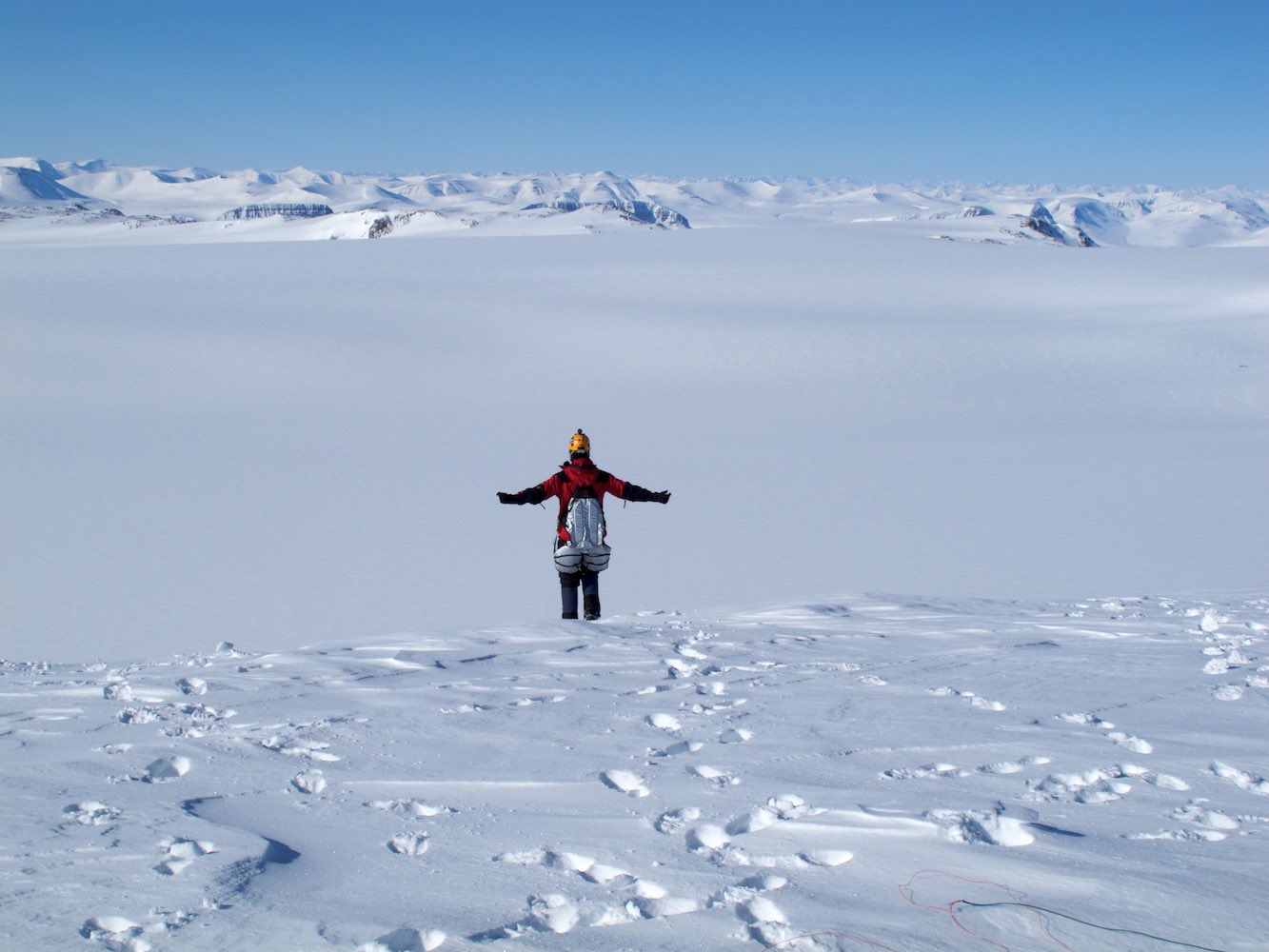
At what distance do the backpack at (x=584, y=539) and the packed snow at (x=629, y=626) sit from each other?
420mm

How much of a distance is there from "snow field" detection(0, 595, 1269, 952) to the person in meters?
0.86

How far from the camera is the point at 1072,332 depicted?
21.2 meters

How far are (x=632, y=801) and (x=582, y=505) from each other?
2716mm

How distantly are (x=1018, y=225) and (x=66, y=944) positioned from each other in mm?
94626

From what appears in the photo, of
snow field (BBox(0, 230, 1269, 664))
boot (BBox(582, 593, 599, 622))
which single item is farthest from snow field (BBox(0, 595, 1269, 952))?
snow field (BBox(0, 230, 1269, 664))

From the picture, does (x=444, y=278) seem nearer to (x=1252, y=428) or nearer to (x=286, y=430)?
(x=286, y=430)

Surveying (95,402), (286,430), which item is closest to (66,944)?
(286,430)

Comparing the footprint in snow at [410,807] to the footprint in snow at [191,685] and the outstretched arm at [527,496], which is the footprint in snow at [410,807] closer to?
the footprint in snow at [191,685]

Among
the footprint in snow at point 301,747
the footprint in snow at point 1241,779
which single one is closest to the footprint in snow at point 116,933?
the footprint in snow at point 301,747

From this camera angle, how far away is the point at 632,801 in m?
3.00

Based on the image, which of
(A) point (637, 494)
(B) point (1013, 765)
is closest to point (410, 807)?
(B) point (1013, 765)

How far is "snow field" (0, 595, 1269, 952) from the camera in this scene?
229 centimetres

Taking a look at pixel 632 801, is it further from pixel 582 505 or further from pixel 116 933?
pixel 582 505

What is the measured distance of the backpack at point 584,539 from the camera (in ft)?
18.3
